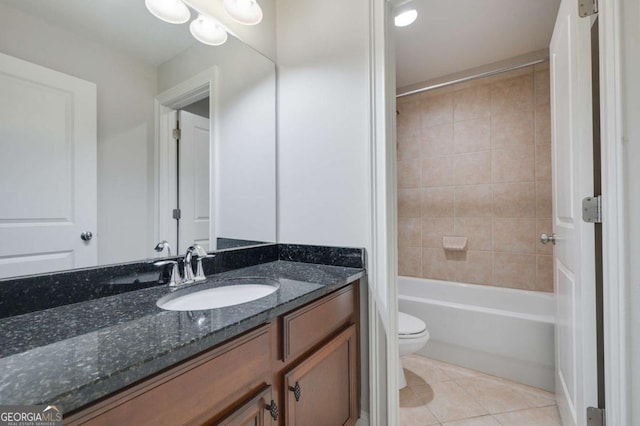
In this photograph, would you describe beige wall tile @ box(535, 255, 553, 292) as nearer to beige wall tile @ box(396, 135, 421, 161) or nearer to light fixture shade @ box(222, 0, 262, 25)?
beige wall tile @ box(396, 135, 421, 161)

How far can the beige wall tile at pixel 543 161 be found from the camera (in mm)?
2225

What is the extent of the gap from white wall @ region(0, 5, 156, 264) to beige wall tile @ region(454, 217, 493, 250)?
7.77 ft

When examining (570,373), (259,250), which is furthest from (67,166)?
(570,373)

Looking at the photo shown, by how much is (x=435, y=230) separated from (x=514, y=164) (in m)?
0.81

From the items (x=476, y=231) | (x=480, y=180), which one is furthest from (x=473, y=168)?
(x=476, y=231)

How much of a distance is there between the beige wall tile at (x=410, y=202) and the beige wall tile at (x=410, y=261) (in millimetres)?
336

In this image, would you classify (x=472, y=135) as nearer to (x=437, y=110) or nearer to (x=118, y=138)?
(x=437, y=110)

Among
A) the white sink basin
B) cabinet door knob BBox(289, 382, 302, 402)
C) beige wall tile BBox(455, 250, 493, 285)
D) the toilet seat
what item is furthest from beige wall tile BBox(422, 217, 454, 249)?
cabinet door knob BBox(289, 382, 302, 402)

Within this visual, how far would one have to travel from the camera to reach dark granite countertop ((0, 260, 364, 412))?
0.44 meters

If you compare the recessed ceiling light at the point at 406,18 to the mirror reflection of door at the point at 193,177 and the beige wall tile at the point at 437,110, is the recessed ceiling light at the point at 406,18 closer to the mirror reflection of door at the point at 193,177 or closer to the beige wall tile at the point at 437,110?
the beige wall tile at the point at 437,110

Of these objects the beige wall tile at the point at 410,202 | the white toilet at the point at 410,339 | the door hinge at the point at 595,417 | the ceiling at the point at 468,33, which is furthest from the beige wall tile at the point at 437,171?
the door hinge at the point at 595,417

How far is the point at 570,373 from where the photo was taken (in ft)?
4.22

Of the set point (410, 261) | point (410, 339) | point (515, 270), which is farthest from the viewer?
point (410, 261)

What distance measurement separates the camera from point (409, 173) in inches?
111
